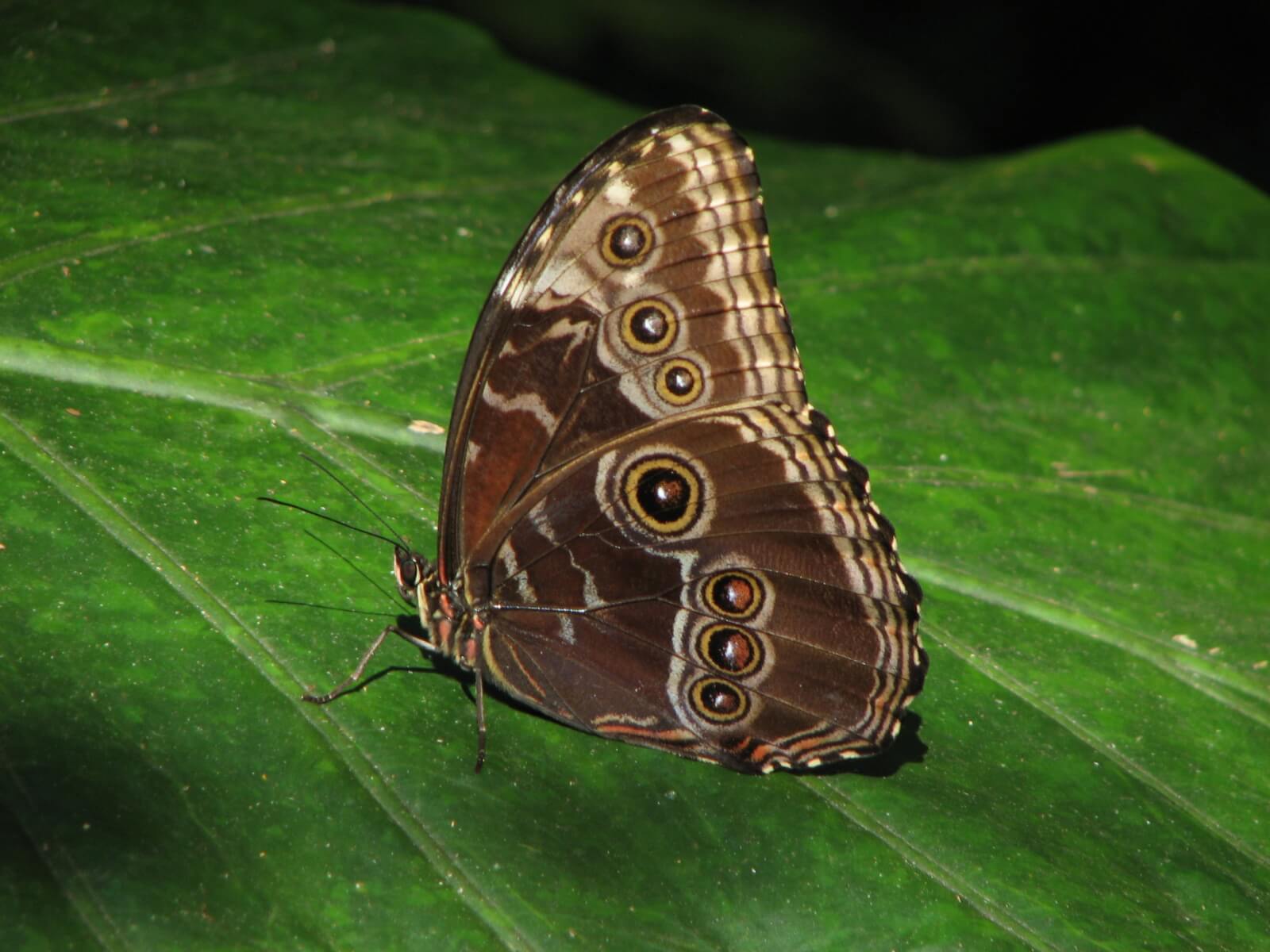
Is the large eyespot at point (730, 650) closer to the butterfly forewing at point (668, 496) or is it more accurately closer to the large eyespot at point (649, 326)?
the butterfly forewing at point (668, 496)

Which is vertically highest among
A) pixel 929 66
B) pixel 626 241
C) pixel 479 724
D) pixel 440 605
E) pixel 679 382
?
pixel 929 66

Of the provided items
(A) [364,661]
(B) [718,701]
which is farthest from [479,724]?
(B) [718,701]

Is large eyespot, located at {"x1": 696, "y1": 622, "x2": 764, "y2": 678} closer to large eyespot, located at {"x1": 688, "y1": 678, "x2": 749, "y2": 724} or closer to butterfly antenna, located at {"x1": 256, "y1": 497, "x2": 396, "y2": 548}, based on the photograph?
large eyespot, located at {"x1": 688, "y1": 678, "x2": 749, "y2": 724}

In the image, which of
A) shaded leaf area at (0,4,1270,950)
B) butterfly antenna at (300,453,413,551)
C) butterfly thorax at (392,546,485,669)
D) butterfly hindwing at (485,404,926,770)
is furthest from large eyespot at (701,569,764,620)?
butterfly antenna at (300,453,413,551)

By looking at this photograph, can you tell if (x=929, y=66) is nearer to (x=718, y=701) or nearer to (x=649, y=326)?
(x=649, y=326)

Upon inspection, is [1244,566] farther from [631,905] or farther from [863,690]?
[631,905]

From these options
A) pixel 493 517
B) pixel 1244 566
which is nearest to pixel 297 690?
pixel 493 517

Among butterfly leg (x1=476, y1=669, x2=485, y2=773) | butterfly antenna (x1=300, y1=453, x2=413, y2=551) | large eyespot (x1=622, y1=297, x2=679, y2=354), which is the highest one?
large eyespot (x1=622, y1=297, x2=679, y2=354)
